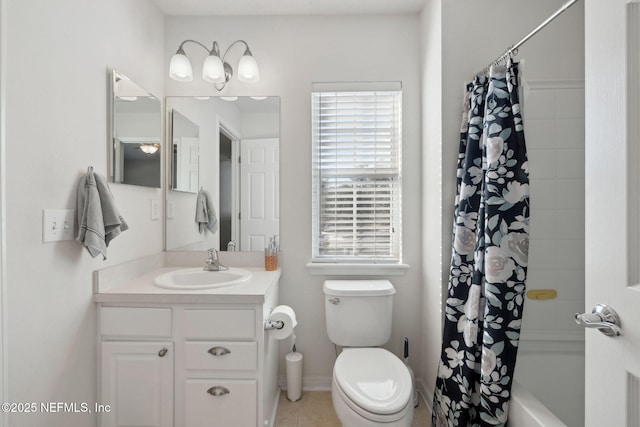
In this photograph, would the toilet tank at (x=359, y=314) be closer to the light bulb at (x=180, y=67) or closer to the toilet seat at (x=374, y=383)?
the toilet seat at (x=374, y=383)

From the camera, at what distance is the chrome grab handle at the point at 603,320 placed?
0.77 meters

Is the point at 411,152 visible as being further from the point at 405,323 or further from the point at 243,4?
the point at 243,4

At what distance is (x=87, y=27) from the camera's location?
1.49 meters

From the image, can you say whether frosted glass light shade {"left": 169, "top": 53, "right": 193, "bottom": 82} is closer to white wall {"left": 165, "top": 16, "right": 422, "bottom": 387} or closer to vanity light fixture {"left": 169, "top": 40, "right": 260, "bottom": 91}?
vanity light fixture {"left": 169, "top": 40, "right": 260, "bottom": 91}

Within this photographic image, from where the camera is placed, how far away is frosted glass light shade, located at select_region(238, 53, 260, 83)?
1.97m

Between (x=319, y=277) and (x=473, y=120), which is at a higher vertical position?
(x=473, y=120)

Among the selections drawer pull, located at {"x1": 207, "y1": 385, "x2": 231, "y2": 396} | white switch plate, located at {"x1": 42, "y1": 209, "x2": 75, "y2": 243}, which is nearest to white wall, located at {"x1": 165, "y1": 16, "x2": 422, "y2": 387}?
drawer pull, located at {"x1": 207, "y1": 385, "x2": 231, "y2": 396}

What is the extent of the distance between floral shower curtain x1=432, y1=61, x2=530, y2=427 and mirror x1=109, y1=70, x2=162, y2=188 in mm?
1708

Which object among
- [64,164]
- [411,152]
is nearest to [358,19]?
[411,152]

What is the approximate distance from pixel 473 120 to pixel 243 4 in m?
1.57

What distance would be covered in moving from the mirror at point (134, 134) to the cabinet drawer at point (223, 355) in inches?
36.8

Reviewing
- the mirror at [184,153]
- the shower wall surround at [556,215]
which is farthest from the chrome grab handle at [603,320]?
the mirror at [184,153]

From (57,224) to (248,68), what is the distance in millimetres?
1290

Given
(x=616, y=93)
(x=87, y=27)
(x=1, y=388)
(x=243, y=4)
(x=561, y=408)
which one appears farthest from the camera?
(x=243, y=4)
